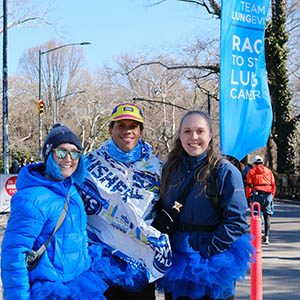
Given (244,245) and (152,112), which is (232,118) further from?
(152,112)

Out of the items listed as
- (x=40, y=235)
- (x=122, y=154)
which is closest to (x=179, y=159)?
(x=122, y=154)

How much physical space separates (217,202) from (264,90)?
135 inches

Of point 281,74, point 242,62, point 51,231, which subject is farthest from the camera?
point 281,74

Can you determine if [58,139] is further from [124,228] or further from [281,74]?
[281,74]

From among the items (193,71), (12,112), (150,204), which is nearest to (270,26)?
(193,71)

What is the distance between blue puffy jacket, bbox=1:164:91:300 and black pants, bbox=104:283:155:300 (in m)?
0.38

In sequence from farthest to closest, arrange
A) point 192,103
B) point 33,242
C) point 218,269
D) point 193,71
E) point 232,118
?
point 192,103 → point 193,71 → point 232,118 → point 218,269 → point 33,242

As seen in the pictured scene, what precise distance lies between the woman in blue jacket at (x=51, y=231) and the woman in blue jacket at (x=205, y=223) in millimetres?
525

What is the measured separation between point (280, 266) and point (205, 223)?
526cm

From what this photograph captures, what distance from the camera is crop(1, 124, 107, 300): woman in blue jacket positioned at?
8.31 ft

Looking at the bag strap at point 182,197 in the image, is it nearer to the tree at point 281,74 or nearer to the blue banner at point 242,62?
the blue banner at point 242,62

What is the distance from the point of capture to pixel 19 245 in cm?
253

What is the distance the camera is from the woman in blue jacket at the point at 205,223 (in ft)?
9.50

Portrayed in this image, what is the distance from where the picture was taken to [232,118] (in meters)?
5.76
